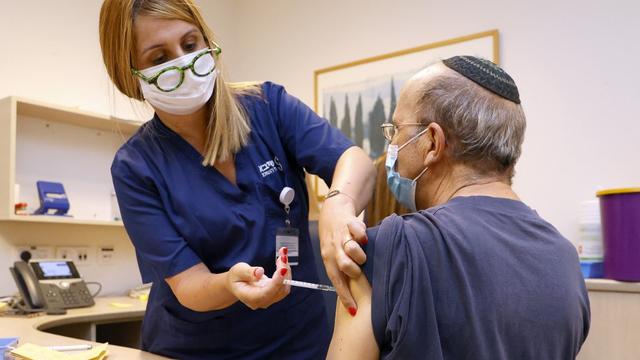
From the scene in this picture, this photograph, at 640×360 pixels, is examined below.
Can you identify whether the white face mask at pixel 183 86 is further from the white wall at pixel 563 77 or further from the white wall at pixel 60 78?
the white wall at pixel 563 77

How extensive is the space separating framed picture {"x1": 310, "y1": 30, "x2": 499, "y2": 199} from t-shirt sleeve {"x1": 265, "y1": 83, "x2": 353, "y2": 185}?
1660mm

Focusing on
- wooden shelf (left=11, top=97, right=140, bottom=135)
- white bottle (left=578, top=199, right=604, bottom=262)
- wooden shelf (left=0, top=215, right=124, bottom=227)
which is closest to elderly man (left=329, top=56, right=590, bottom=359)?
white bottle (left=578, top=199, right=604, bottom=262)

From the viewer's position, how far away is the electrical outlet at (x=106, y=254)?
9.73 ft

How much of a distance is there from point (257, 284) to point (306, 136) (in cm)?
44

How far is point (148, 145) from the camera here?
4.16 feet

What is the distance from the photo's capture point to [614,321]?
2.00 metres

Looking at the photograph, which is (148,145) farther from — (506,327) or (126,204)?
(506,327)

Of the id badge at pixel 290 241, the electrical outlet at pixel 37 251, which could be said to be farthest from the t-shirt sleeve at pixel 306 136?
the electrical outlet at pixel 37 251

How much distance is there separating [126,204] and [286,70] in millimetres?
2611

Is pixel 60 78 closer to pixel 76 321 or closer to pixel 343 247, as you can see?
pixel 76 321

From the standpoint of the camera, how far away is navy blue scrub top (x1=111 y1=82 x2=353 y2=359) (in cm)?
120

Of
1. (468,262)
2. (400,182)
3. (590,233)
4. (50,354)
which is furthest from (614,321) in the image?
(50,354)

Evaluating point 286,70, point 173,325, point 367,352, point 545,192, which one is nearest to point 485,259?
point 367,352

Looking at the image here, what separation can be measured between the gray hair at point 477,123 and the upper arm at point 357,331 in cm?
29
